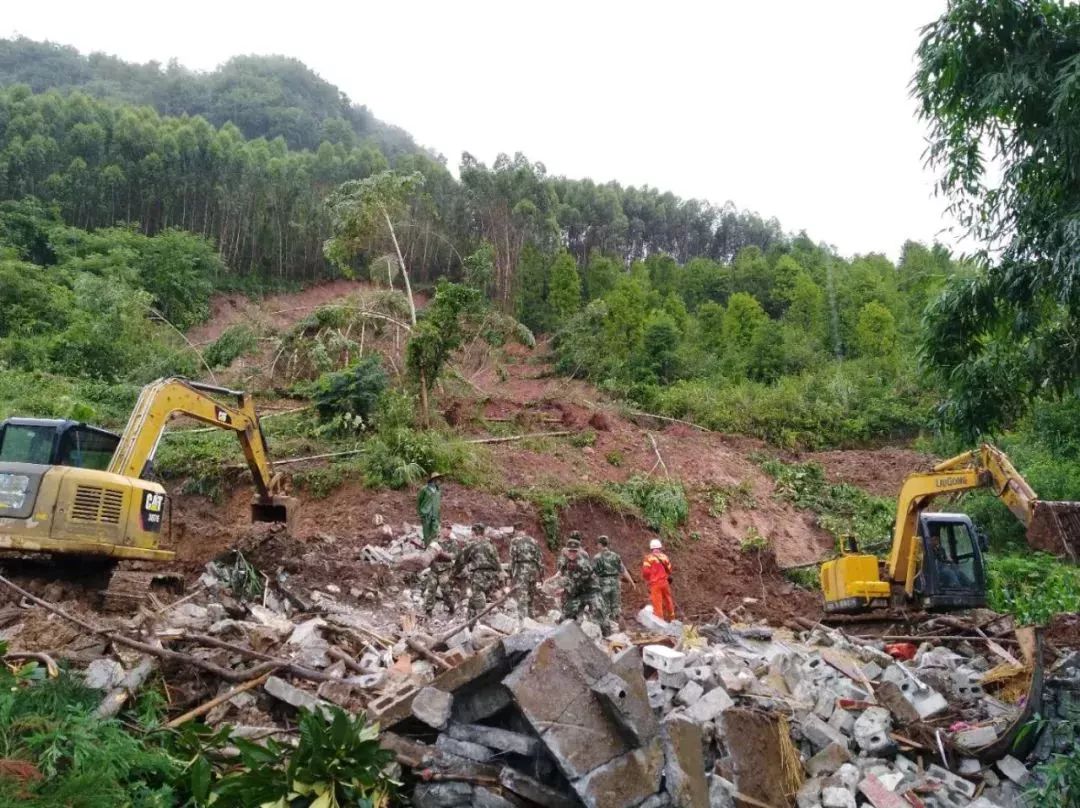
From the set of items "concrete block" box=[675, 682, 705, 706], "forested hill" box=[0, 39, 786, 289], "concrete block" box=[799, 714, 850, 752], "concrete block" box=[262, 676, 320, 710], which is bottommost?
"concrete block" box=[799, 714, 850, 752]

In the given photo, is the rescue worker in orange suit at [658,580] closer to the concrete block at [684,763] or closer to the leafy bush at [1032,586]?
the leafy bush at [1032,586]

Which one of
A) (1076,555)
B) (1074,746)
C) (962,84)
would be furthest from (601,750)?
(1076,555)

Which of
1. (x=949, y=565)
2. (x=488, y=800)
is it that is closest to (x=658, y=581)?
(x=949, y=565)

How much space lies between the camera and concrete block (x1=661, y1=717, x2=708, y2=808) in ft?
17.5

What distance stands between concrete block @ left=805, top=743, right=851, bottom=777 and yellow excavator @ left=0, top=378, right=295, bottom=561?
20.1 ft

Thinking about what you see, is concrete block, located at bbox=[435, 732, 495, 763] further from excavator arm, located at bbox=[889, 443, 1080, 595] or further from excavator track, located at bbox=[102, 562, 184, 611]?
excavator arm, located at bbox=[889, 443, 1080, 595]

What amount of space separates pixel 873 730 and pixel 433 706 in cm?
310

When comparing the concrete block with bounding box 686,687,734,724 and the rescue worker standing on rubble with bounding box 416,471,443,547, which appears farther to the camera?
the rescue worker standing on rubble with bounding box 416,471,443,547

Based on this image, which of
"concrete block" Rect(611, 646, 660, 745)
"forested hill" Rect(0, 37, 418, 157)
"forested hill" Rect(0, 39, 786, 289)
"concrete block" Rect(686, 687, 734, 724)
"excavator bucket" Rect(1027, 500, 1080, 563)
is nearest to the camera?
"concrete block" Rect(611, 646, 660, 745)

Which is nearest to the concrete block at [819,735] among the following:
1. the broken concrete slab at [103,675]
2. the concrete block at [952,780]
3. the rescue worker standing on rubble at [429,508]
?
the concrete block at [952,780]

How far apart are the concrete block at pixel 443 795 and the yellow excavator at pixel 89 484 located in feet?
14.1

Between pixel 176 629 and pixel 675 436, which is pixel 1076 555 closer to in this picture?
pixel 176 629

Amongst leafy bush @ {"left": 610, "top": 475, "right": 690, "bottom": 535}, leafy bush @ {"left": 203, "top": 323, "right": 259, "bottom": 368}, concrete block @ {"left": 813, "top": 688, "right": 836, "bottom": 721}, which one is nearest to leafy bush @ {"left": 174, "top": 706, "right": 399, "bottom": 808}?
concrete block @ {"left": 813, "top": 688, "right": 836, "bottom": 721}

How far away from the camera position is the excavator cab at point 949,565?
10891 mm
